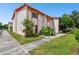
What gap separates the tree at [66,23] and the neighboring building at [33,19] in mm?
110

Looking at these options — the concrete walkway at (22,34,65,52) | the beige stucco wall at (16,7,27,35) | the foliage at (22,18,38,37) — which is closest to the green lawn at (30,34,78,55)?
the concrete walkway at (22,34,65,52)

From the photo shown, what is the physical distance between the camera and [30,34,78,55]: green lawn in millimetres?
5922

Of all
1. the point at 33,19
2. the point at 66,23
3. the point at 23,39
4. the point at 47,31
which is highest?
the point at 33,19

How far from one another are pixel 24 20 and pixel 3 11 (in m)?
0.49

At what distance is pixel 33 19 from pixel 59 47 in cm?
84

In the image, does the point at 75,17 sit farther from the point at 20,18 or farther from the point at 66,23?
the point at 20,18

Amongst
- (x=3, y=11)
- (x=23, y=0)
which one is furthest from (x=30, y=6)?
(x=3, y=11)

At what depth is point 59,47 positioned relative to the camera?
6.01 meters

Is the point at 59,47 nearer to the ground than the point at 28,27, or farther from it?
nearer to the ground

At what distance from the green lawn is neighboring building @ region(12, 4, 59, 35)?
294 mm

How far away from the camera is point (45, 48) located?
19.7ft

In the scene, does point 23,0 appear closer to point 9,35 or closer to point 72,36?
point 9,35

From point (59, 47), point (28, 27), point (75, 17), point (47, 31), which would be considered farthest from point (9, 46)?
point (75, 17)

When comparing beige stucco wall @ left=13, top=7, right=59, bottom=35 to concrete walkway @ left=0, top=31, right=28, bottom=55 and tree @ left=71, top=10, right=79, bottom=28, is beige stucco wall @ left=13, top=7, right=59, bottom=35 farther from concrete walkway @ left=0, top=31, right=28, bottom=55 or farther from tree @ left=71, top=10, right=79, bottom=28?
tree @ left=71, top=10, right=79, bottom=28
